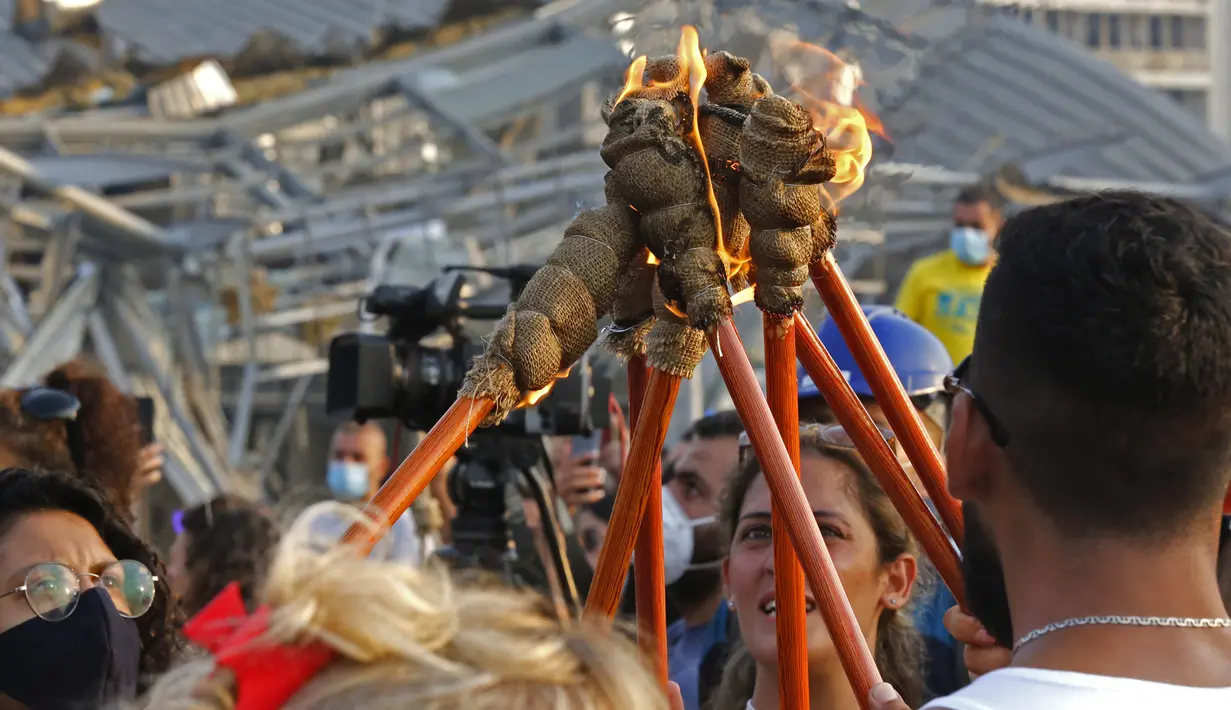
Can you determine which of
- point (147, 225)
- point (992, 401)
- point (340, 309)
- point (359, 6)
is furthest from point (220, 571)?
point (359, 6)

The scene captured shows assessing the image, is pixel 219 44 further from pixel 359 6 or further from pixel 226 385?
pixel 226 385

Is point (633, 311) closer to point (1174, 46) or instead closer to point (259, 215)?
point (259, 215)

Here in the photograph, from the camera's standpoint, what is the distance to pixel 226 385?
18172 millimetres

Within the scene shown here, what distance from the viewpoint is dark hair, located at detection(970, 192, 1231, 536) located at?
1518 millimetres

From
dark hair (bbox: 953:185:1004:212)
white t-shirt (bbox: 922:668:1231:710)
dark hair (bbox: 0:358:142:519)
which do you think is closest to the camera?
white t-shirt (bbox: 922:668:1231:710)

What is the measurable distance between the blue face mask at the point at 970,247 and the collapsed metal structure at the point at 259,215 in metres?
5.50

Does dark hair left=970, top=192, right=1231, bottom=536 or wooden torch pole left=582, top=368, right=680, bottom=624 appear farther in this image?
wooden torch pole left=582, top=368, right=680, bottom=624

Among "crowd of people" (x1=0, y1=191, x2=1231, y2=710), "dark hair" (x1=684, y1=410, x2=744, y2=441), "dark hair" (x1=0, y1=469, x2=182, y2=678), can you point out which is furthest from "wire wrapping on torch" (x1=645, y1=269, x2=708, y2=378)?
"dark hair" (x1=684, y1=410, x2=744, y2=441)

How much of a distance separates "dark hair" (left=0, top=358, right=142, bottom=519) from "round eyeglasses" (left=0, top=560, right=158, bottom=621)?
876mm

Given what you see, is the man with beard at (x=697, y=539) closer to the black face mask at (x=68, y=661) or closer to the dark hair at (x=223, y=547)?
the dark hair at (x=223, y=547)

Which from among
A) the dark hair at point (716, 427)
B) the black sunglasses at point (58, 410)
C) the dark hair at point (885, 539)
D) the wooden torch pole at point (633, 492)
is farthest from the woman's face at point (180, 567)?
the wooden torch pole at point (633, 492)

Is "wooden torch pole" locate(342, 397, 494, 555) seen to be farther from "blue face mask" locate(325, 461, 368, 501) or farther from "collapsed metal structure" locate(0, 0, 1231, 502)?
"collapsed metal structure" locate(0, 0, 1231, 502)

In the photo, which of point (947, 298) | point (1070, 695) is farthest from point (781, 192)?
point (947, 298)

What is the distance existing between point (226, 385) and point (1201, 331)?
17272 millimetres
